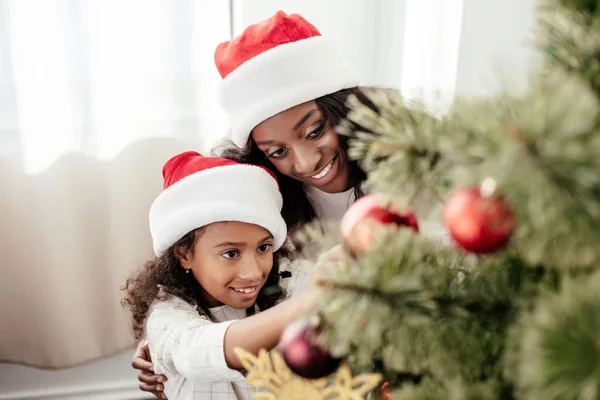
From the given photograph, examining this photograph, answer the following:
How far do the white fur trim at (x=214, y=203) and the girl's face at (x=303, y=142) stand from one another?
6cm

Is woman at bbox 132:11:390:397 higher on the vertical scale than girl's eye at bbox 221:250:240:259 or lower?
higher

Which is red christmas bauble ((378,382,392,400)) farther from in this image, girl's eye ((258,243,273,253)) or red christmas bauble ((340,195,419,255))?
girl's eye ((258,243,273,253))

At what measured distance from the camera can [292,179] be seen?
122 centimetres

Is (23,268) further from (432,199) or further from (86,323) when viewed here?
(432,199)

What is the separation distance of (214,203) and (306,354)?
20.1 inches

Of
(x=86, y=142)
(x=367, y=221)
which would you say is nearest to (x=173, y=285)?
(x=86, y=142)

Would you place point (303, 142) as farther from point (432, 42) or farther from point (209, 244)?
point (432, 42)

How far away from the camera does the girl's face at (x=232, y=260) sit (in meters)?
0.96

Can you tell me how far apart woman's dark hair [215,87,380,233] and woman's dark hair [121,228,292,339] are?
0.35 feet

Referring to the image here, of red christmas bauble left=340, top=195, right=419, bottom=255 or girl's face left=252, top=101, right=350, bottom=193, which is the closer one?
red christmas bauble left=340, top=195, right=419, bottom=255

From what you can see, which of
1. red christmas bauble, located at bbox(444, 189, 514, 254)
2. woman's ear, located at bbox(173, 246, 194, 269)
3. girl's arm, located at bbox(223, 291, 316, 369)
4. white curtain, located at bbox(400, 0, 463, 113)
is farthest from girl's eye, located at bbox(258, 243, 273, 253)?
red christmas bauble, located at bbox(444, 189, 514, 254)

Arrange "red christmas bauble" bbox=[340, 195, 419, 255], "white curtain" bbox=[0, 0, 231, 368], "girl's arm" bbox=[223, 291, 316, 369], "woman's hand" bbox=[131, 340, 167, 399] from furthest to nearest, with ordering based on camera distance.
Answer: "white curtain" bbox=[0, 0, 231, 368], "woman's hand" bbox=[131, 340, 167, 399], "girl's arm" bbox=[223, 291, 316, 369], "red christmas bauble" bbox=[340, 195, 419, 255]

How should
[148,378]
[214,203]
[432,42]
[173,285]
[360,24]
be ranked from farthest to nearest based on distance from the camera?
[360,24]
[432,42]
[148,378]
[173,285]
[214,203]

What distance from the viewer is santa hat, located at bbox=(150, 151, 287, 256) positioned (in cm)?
95
